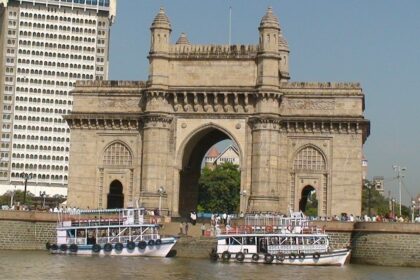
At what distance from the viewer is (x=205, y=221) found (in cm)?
7019

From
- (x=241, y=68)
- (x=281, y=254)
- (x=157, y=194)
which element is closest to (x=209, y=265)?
(x=281, y=254)

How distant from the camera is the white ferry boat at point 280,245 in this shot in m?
57.3

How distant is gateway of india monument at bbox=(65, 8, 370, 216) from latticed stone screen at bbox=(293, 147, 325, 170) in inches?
2.8

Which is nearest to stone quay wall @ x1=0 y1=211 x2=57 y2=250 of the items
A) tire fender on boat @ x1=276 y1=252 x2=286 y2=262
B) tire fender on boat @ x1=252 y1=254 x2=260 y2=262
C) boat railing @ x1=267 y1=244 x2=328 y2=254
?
tire fender on boat @ x1=252 y1=254 x2=260 y2=262

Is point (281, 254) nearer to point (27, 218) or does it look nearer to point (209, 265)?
point (209, 265)

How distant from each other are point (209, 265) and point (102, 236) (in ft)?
30.6

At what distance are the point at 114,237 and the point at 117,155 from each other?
438 inches

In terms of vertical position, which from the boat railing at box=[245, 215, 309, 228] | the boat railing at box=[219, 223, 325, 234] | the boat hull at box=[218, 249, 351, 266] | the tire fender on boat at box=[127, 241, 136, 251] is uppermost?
the boat railing at box=[245, 215, 309, 228]

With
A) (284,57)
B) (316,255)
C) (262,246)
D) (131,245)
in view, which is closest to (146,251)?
(131,245)

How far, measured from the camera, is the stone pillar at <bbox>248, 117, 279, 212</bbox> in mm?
66500

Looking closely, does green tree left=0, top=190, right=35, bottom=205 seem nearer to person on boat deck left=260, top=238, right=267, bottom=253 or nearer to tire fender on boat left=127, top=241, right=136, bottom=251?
tire fender on boat left=127, top=241, right=136, bottom=251

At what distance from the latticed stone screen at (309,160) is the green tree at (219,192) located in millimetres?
50450

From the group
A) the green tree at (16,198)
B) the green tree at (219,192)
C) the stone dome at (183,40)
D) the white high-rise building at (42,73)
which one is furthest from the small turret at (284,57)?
the white high-rise building at (42,73)

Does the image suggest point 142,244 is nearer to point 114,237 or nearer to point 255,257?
point 114,237
